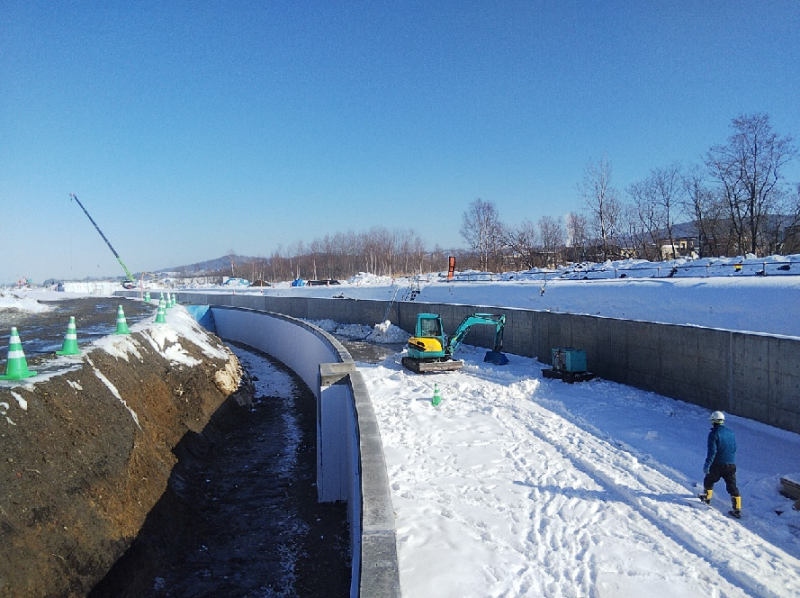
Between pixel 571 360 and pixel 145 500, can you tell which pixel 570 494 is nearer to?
pixel 145 500

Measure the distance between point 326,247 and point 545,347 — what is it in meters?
105

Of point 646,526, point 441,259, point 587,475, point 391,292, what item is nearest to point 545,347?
point 587,475

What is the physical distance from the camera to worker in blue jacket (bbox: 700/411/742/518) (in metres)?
6.78

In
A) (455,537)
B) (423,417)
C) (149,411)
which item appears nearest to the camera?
(455,537)

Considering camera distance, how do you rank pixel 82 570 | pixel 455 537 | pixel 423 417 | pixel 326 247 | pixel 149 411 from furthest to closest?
pixel 326 247, pixel 423 417, pixel 149 411, pixel 455 537, pixel 82 570

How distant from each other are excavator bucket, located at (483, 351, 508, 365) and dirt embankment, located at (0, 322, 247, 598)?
10.8m

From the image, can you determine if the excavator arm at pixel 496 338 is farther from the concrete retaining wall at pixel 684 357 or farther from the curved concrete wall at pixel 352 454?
the curved concrete wall at pixel 352 454

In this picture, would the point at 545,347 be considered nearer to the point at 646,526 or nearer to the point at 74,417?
the point at 646,526

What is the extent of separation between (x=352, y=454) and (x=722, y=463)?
16.4 ft

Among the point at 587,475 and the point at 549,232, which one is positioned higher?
the point at 549,232

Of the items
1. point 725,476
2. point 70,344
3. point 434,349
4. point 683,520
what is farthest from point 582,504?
point 434,349

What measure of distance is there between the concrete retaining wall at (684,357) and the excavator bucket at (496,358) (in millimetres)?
1322

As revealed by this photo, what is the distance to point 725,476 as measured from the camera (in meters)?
6.83

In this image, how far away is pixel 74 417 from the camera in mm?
6766
